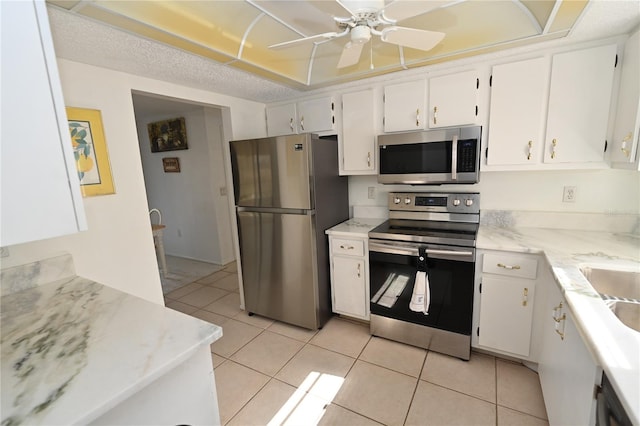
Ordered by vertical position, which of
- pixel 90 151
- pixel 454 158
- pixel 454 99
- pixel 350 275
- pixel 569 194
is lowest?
pixel 350 275

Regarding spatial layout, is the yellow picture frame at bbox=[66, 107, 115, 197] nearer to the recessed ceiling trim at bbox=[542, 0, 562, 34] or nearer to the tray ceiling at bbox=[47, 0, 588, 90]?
the tray ceiling at bbox=[47, 0, 588, 90]

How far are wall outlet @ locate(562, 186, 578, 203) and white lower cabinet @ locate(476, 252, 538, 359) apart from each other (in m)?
0.69

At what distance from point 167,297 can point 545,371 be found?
354cm

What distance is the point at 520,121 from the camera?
194 cm

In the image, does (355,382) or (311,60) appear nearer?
(355,382)

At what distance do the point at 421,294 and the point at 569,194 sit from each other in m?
1.31

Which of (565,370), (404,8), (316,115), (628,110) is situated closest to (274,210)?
(316,115)

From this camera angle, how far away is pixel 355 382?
1.94 metres

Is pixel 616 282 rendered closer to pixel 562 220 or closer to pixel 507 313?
pixel 507 313

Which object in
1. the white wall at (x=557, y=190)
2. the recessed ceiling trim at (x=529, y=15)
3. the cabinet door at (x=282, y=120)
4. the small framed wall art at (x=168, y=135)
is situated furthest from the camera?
the small framed wall art at (x=168, y=135)

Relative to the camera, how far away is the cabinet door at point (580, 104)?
5.61 feet

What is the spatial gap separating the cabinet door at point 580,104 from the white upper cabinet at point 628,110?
64 millimetres

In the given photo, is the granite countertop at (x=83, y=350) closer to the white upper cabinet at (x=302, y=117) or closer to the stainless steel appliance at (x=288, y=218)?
the stainless steel appliance at (x=288, y=218)

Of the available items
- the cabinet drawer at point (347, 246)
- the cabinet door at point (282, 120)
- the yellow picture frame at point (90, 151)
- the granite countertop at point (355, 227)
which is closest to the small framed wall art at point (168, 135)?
the cabinet door at point (282, 120)
